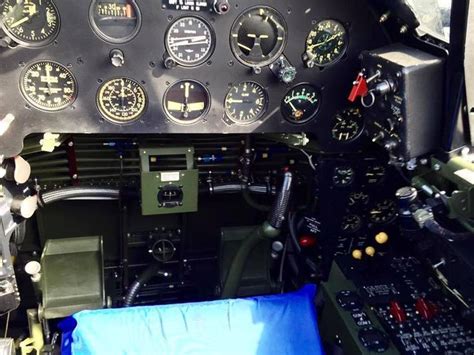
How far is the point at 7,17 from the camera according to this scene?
2.30 m

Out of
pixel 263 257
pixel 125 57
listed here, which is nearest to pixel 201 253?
pixel 263 257

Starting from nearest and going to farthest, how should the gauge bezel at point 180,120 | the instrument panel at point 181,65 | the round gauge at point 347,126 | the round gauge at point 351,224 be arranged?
the instrument panel at point 181,65 < the gauge bezel at point 180,120 < the round gauge at point 347,126 < the round gauge at point 351,224

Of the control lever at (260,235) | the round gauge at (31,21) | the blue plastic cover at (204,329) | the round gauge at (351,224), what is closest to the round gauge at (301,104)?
the control lever at (260,235)

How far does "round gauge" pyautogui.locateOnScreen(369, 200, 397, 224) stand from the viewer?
10.4ft

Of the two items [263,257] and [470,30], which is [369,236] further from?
[470,30]

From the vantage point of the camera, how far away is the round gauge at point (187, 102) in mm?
2668

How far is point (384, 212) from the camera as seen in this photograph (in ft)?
10.5

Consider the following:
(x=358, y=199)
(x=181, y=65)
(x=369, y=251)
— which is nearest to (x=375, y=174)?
(x=358, y=199)

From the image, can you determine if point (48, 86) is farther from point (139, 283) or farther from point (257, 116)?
point (139, 283)

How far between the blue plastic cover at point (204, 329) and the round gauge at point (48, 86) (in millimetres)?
1055

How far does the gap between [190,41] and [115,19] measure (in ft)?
1.22

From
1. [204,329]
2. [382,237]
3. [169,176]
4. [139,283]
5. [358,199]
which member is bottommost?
[139,283]

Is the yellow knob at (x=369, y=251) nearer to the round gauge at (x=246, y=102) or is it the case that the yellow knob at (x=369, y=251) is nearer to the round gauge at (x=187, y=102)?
the round gauge at (x=246, y=102)

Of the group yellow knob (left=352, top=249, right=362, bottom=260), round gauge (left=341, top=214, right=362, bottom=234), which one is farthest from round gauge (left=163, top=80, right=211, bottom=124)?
yellow knob (left=352, top=249, right=362, bottom=260)
